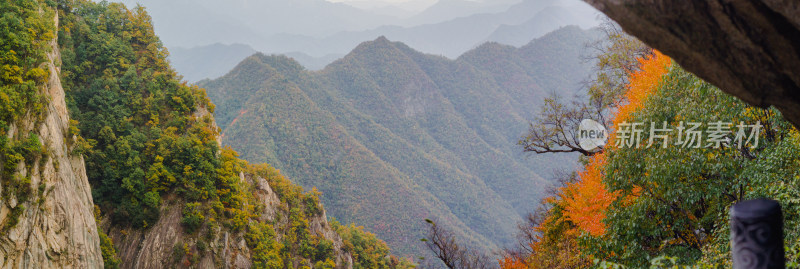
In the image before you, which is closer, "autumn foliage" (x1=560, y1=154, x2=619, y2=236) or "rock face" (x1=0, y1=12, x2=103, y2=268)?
"rock face" (x1=0, y1=12, x2=103, y2=268)

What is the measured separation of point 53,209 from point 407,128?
4378 inches

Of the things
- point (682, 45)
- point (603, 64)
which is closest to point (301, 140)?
point (603, 64)

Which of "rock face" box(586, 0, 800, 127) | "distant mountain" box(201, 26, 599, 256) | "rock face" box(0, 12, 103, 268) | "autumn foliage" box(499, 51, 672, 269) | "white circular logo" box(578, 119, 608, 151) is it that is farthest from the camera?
"distant mountain" box(201, 26, 599, 256)

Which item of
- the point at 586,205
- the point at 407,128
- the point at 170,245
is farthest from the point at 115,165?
the point at 407,128

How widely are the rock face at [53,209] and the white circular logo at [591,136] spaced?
1762 centimetres

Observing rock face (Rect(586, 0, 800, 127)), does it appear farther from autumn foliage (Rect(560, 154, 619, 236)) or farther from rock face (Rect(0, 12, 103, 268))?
rock face (Rect(0, 12, 103, 268))

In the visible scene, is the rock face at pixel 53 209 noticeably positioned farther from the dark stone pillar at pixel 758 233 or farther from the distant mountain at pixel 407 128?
the distant mountain at pixel 407 128

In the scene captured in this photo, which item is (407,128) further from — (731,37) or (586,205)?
(731,37)

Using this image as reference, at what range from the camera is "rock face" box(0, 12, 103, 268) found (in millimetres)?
12217

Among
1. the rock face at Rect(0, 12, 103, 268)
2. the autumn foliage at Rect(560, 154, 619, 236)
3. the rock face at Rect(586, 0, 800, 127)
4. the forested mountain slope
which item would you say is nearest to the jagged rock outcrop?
the forested mountain slope

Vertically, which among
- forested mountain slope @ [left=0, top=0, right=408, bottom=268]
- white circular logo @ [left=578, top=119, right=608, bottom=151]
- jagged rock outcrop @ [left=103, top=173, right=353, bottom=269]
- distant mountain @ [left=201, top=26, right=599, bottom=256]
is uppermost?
distant mountain @ [left=201, top=26, right=599, bottom=256]

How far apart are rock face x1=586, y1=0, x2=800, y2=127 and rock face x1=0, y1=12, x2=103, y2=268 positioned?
569 inches

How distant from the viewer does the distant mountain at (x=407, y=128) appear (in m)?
73.9

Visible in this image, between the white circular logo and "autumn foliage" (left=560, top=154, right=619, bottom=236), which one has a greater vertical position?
the white circular logo
